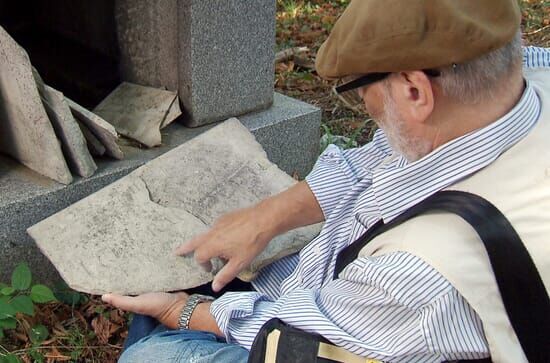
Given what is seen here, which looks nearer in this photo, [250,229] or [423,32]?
[423,32]

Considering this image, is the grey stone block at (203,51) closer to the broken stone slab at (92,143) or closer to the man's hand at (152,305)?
the broken stone slab at (92,143)

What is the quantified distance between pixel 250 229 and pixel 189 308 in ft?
0.87

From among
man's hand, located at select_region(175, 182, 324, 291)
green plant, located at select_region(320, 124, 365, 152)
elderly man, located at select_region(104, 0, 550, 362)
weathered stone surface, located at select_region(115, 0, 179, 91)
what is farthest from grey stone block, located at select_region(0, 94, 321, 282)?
elderly man, located at select_region(104, 0, 550, 362)

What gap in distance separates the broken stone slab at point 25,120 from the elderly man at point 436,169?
1133 mm

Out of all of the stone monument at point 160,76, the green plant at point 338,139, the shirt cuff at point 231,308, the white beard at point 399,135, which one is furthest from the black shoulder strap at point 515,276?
the green plant at point 338,139

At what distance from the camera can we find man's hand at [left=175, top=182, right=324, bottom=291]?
2.01 metres

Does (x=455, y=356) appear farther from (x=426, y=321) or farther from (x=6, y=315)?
(x=6, y=315)

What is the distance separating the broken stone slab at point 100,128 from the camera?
2568 mm

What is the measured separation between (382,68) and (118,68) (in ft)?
6.47

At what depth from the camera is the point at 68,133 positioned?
2.50 metres

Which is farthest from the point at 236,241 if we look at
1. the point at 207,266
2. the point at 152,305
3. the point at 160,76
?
the point at 160,76

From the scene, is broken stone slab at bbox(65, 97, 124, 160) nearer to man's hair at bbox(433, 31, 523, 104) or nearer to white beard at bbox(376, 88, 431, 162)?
white beard at bbox(376, 88, 431, 162)

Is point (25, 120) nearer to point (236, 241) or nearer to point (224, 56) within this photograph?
point (224, 56)

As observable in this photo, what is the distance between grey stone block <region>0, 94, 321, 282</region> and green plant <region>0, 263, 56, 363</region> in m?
0.15
